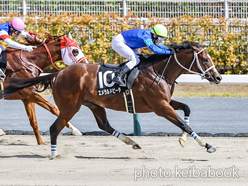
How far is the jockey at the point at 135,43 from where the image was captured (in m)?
5.56

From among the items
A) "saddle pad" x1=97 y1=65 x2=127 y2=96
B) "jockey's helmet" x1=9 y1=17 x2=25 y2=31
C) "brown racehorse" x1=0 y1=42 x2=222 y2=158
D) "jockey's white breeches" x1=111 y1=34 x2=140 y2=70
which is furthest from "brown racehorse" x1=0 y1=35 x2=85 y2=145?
"jockey's white breeches" x1=111 y1=34 x2=140 y2=70

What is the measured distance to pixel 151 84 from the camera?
18.3ft

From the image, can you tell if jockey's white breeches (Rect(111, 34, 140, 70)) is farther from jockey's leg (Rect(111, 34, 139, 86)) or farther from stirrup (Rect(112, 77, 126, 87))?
stirrup (Rect(112, 77, 126, 87))

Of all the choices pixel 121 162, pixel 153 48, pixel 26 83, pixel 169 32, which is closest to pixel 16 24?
pixel 26 83

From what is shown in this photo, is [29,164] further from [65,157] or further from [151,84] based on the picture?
[151,84]

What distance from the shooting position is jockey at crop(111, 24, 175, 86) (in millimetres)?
5559

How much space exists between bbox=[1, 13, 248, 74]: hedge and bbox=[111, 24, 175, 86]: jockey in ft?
21.0

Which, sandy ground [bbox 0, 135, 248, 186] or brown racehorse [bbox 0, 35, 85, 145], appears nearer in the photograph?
sandy ground [bbox 0, 135, 248, 186]

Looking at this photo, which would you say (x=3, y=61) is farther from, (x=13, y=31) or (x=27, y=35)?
(x=27, y=35)

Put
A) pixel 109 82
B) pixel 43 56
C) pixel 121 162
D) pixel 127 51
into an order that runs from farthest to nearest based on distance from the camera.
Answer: pixel 43 56 < pixel 127 51 < pixel 109 82 < pixel 121 162

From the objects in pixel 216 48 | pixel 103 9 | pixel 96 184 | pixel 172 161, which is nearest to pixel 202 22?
pixel 216 48

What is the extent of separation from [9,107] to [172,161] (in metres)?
6.53

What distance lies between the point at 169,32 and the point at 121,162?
768 centimetres

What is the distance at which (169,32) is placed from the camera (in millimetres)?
12391
